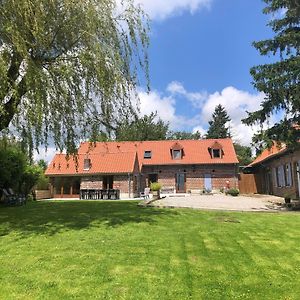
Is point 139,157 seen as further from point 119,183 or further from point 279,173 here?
point 279,173

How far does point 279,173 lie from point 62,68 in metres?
Result: 19.3

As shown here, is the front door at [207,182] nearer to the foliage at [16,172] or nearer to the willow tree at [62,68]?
the foliage at [16,172]

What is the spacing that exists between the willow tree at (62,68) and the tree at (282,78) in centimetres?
559

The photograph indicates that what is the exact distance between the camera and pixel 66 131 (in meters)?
10.3

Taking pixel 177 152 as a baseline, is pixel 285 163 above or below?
below

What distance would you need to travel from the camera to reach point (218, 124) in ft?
224

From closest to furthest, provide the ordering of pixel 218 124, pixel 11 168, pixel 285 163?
pixel 11 168
pixel 285 163
pixel 218 124

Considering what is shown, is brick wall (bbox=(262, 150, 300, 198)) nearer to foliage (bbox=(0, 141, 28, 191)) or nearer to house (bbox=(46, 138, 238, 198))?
house (bbox=(46, 138, 238, 198))

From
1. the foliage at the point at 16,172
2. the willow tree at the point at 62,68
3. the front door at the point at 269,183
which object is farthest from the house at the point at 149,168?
the willow tree at the point at 62,68

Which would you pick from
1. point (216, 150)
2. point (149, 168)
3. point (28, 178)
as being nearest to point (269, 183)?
point (216, 150)

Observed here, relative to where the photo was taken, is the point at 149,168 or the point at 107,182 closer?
the point at 107,182

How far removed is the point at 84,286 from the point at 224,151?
3299cm

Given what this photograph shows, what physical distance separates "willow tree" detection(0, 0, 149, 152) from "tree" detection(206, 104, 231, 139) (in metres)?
56.7

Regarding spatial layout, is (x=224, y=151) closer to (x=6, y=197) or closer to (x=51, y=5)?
(x=6, y=197)
